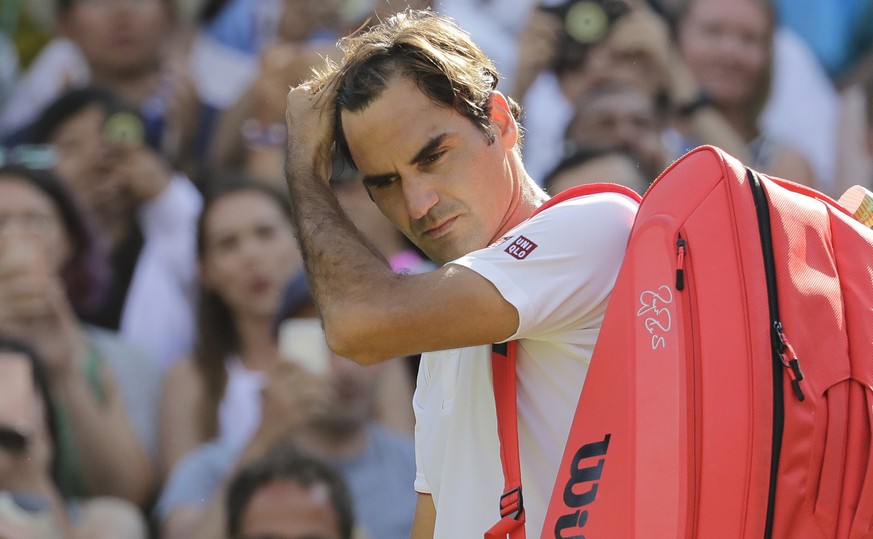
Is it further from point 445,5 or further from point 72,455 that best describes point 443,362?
point 445,5

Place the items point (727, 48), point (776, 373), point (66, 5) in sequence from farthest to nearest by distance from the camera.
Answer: point (66, 5), point (727, 48), point (776, 373)

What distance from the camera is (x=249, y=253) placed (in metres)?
5.73

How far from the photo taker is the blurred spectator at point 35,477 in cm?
470

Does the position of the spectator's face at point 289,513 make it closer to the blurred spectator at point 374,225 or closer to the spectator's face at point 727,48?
the blurred spectator at point 374,225

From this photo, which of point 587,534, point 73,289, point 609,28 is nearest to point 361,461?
point 73,289

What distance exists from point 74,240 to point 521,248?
3767mm

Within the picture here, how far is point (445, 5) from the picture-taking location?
670cm

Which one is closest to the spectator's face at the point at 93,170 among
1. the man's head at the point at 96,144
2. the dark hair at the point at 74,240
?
the man's head at the point at 96,144

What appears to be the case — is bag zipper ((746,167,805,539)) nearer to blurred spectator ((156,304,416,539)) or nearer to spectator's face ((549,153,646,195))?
blurred spectator ((156,304,416,539))

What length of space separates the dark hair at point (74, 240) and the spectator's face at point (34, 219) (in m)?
0.02

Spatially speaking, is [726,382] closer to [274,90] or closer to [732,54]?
[274,90]

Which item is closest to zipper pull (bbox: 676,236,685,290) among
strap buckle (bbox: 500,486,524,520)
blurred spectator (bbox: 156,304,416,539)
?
strap buckle (bbox: 500,486,524,520)

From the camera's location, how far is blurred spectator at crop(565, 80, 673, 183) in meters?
5.95

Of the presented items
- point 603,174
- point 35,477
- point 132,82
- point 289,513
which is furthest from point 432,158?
point 132,82
